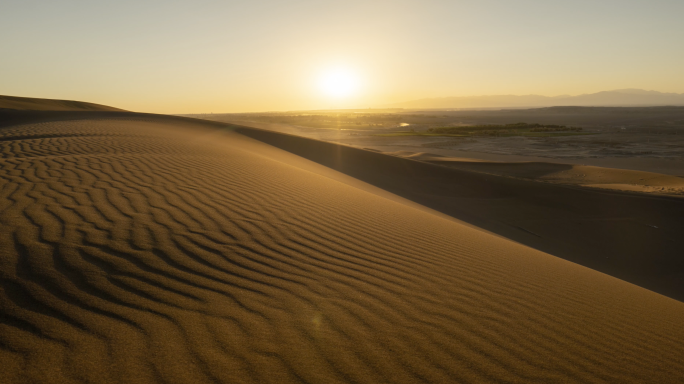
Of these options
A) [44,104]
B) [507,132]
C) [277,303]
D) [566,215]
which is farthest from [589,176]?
[44,104]

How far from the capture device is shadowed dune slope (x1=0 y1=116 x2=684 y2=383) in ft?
6.49

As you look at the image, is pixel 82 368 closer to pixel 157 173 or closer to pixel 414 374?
pixel 414 374

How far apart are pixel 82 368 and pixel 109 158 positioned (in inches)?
238

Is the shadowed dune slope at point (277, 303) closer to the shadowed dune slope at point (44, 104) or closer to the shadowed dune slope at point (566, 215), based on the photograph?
the shadowed dune slope at point (566, 215)

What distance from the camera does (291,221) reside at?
14.6ft

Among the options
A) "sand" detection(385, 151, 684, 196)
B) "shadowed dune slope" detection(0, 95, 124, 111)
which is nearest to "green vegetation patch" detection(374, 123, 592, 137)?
"sand" detection(385, 151, 684, 196)

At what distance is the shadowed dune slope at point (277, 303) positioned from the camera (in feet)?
6.49

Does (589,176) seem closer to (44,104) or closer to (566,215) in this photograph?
(566,215)

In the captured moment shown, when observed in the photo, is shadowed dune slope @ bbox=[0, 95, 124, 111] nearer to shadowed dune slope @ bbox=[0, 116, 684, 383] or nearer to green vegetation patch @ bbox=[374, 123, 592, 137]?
green vegetation patch @ bbox=[374, 123, 592, 137]

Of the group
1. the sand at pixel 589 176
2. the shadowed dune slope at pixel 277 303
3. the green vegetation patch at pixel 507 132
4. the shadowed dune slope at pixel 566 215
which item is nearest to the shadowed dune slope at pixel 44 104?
the green vegetation patch at pixel 507 132

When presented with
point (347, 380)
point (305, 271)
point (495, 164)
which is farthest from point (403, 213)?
point (495, 164)

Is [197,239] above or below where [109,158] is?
below

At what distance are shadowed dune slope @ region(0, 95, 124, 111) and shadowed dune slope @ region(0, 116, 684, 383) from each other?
31.7 metres

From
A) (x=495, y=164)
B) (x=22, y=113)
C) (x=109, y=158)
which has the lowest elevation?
(x=495, y=164)
